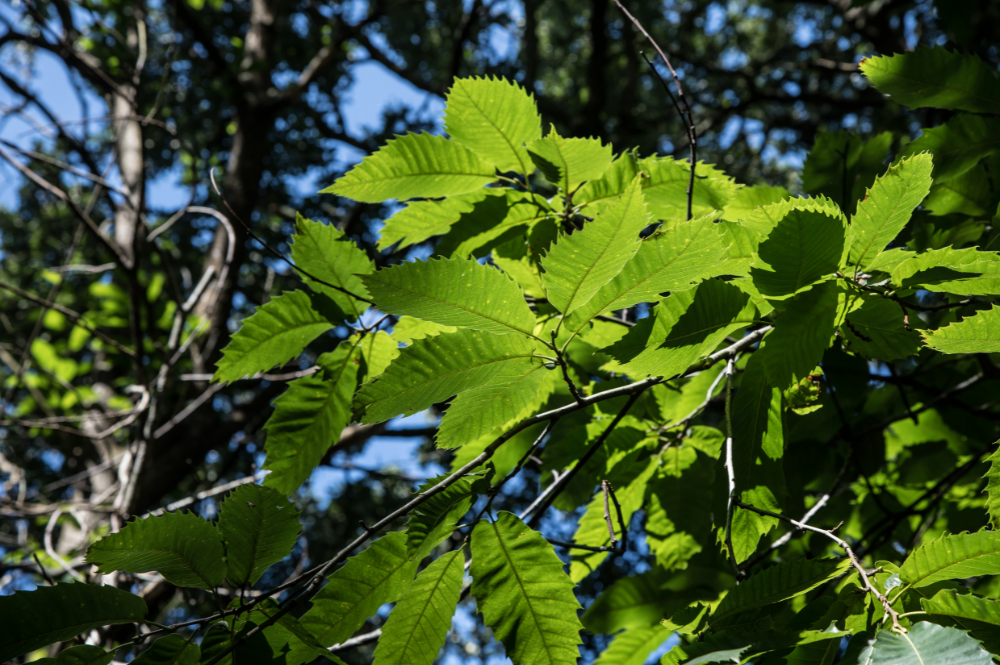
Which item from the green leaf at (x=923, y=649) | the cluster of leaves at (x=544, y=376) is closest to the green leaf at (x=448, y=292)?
the cluster of leaves at (x=544, y=376)

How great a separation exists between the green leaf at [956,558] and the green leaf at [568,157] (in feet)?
2.27

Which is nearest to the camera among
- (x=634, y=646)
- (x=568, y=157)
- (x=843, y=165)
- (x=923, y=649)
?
(x=923, y=649)

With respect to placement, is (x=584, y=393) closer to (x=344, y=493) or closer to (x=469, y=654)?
→ (x=344, y=493)

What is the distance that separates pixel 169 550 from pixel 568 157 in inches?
31.4

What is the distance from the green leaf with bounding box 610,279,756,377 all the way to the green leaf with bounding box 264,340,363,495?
50cm

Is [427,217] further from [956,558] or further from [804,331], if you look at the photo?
[956,558]

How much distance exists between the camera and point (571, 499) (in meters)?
1.23

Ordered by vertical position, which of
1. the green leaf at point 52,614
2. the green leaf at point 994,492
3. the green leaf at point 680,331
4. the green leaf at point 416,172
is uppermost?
the green leaf at point 416,172

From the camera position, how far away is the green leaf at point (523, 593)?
29.4 inches

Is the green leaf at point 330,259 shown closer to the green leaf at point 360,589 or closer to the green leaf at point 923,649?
the green leaf at point 360,589

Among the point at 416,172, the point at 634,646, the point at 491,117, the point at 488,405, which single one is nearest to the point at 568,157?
the point at 491,117

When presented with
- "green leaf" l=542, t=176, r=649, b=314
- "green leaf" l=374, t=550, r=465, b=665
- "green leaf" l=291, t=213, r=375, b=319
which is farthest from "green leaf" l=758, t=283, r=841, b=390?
"green leaf" l=291, t=213, r=375, b=319

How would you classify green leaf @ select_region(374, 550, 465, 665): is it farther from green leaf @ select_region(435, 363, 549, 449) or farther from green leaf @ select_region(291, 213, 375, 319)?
green leaf @ select_region(291, 213, 375, 319)

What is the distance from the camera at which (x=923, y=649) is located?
1.91ft
